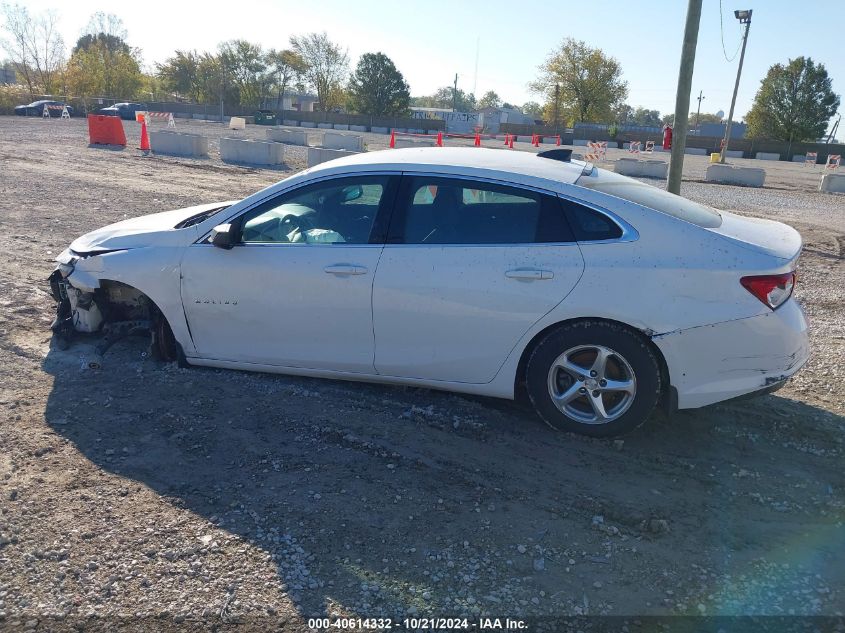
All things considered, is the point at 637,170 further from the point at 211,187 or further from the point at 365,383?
the point at 365,383

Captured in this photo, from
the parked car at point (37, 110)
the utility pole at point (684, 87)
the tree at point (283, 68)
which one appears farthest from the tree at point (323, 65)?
the utility pole at point (684, 87)

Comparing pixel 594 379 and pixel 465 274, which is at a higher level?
pixel 465 274

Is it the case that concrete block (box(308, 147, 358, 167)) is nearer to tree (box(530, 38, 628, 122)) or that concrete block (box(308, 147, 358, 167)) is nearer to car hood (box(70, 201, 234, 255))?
car hood (box(70, 201, 234, 255))

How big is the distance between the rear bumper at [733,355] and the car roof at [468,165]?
120 cm

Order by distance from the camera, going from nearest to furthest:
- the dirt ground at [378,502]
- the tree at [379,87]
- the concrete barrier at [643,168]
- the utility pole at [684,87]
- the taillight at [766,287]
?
1. the dirt ground at [378,502]
2. the taillight at [766,287]
3. the utility pole at [684,87]
4. the concrete barrier at [643,168]
5. the tree at [379,87]

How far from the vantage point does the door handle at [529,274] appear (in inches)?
147

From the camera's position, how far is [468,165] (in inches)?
161

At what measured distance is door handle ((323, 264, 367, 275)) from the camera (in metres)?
4.00

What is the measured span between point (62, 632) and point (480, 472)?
2.03 metres

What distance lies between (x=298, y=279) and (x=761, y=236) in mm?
2848

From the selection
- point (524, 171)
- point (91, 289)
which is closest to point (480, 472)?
point (524, 171)

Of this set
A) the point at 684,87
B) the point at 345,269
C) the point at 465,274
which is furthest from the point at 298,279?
the point at 684,87

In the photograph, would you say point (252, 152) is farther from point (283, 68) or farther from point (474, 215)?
point (283, 68)

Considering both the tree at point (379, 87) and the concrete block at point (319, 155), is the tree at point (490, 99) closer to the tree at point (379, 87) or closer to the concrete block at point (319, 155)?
the tree at point (379, 87)
